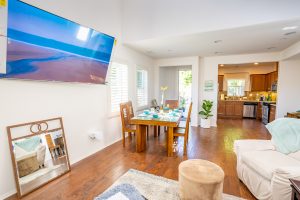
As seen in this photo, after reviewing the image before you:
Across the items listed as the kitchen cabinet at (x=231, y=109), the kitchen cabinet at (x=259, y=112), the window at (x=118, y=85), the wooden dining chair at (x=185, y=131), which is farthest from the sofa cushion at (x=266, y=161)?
the kitchen cabinet at (x=259, y=112)

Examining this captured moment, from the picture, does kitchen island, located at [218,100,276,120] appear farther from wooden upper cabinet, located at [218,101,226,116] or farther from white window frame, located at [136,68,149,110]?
white window frame, located at [136,68,149,110]

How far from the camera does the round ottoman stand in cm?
149

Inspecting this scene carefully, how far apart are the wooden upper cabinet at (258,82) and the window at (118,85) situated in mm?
6479

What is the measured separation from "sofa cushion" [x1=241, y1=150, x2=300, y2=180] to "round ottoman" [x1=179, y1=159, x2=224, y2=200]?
551 mm

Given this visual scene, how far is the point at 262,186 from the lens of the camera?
5.75ft

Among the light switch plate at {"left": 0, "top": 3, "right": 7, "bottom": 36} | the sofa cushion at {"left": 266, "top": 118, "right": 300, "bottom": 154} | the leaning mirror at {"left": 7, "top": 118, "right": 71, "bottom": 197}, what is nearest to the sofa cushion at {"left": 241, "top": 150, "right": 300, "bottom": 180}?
the sofa cushion at {"left": 266, "top": 118, "right": 300, "bottom": 154}

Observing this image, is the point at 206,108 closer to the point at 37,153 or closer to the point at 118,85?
the point at 118,85

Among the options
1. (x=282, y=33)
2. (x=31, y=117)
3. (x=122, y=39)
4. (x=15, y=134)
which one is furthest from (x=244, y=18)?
(x=15, y=134)

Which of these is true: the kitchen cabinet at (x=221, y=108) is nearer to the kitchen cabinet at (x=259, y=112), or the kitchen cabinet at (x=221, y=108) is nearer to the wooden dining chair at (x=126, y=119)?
the kitchen cabinet at (x=259, y=112)

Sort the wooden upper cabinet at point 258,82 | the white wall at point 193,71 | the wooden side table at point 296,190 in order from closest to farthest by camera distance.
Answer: the wooden side table at point 296,190, the white wall at point 193,71, the wooden upper cabinet at point 258,82

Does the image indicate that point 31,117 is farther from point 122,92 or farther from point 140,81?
point 140,81

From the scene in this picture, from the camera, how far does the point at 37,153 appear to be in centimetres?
213

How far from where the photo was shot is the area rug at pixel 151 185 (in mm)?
1880

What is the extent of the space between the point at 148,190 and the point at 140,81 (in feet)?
11.7
